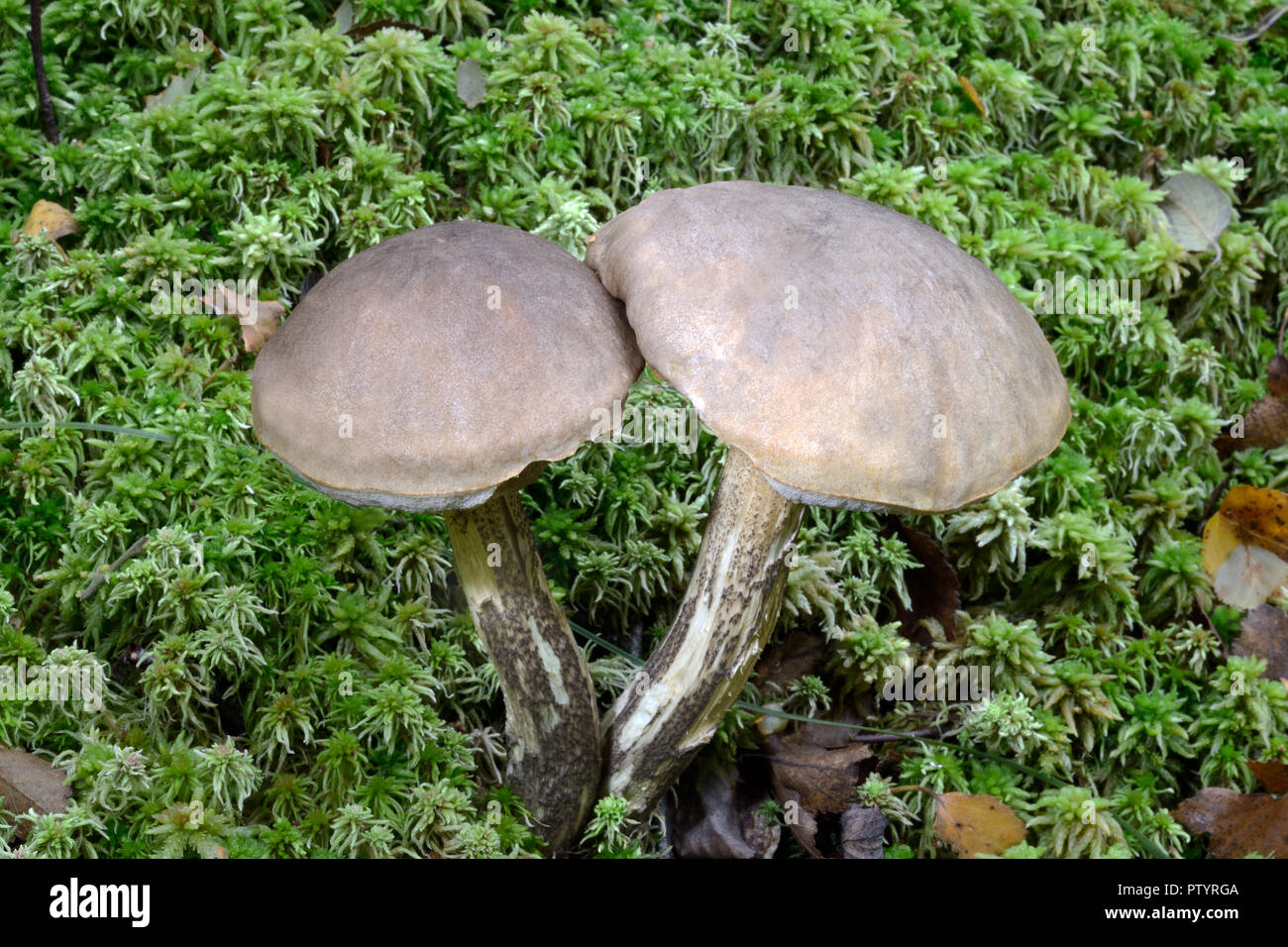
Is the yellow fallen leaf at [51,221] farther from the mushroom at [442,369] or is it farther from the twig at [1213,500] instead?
the twig at [1213,500]

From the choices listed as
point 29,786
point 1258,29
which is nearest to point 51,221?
point 29,786

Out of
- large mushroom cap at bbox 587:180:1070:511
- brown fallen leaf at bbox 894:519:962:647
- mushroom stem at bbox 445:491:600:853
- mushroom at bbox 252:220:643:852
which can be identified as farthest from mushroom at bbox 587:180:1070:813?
brown fallen leaf at bbox 894:519:962:647

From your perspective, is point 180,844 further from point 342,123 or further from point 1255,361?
point 1255,361

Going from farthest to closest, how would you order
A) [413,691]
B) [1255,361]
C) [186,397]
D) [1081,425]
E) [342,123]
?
[1255,361] < [1081,425] < [342,123] < [186,397] < [413,691]

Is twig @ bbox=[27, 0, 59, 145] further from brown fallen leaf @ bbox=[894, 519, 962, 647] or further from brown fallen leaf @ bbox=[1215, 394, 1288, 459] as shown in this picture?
brown fallen leaf @ bbox=[1215, 394, 1288, 459]

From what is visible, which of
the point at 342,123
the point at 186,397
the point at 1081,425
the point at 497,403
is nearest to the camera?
the point at 497,403

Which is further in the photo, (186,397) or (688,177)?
(688,177)

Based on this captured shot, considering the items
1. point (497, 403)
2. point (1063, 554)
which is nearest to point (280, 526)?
point (497, 403)
